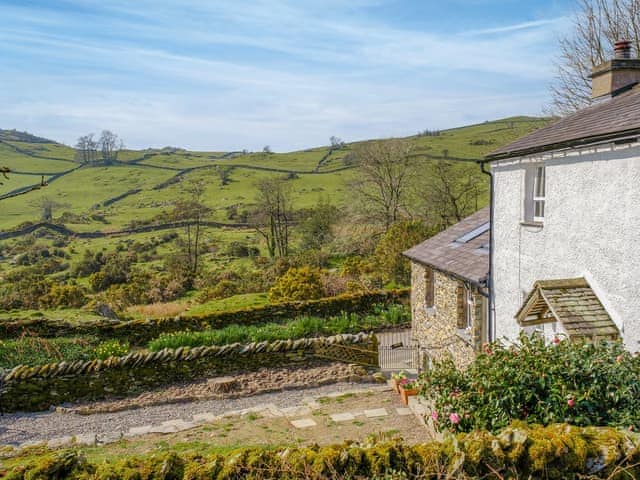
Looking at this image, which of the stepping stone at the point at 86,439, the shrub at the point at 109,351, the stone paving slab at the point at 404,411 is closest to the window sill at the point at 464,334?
the stone paving slab at the point at 404,411

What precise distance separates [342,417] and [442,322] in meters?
4.40

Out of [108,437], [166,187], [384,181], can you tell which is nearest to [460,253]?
[108,437]

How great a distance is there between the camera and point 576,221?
25.2ft

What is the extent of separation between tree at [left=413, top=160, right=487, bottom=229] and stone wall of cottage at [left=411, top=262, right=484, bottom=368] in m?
16.5

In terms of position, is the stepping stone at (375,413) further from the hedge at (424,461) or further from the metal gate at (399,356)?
the hedge at (424,461)

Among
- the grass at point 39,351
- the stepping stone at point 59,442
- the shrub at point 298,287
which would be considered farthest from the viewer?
the shrub at point 298,287

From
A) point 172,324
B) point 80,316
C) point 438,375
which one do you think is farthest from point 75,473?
point 80,316

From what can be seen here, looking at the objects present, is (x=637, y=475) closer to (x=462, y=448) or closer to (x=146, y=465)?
(x=462, y=448)

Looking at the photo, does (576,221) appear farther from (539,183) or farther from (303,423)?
(303,423)

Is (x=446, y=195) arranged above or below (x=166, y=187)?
below

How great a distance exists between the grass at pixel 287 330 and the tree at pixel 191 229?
15.1m

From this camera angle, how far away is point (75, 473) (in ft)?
17.0

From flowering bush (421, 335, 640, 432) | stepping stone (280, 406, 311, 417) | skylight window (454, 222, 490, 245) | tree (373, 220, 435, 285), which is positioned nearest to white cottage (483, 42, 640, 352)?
flowering bush (421, 335, 640, 432)

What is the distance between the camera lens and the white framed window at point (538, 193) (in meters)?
9.20
